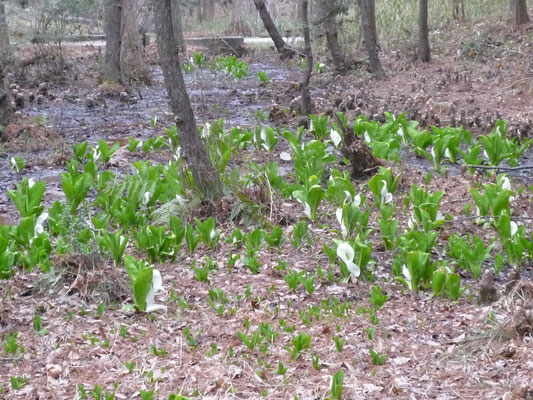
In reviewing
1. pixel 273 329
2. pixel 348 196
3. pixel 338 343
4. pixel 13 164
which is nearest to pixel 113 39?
pixel 13 164

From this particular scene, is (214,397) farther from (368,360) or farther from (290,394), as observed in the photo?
(368,360)

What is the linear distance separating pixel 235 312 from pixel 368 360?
1055 mm

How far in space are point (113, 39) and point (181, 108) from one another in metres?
9.47

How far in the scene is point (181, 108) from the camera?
6.52 metres

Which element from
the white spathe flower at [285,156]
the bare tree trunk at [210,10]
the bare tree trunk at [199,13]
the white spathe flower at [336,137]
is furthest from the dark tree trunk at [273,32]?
the bare tree trunk at [210,10]

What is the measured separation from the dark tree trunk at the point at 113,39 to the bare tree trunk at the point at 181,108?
9182 mm

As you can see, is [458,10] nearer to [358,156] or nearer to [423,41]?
[423,41]

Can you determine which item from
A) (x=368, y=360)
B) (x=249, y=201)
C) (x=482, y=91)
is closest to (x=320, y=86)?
(x=482, y=91)

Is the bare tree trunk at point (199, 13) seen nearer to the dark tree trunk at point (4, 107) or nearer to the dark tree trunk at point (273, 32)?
the dark tree trunk at point (273, 32)

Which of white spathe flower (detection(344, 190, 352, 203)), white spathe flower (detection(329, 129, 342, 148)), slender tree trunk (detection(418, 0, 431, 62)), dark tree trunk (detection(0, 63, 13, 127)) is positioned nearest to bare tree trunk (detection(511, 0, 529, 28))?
slender tree trunk (detection(418, 0, 431, 62))

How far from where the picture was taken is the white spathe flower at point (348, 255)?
506 centimetres

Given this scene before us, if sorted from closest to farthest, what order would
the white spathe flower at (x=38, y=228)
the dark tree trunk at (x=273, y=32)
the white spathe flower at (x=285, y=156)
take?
the white spathe flower at (x=38, y=228)
the white spathe flower at (x=285, y=156)
the dark tree trunk at (x=273, y=32)

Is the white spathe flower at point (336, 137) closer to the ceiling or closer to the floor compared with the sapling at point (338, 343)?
closer to the ceiling

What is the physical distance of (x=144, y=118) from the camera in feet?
41.7
